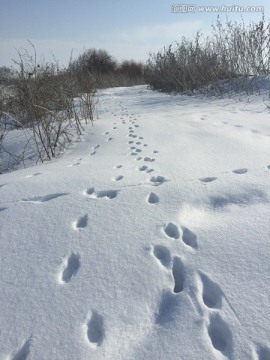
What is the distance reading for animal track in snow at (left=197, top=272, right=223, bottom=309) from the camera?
1.34 metres

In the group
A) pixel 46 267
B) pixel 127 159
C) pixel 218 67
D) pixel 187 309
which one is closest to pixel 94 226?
pixel 46 267

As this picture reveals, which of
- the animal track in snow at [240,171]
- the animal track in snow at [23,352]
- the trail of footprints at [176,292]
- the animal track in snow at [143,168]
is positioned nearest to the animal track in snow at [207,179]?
the animal track in snow at [240,171]

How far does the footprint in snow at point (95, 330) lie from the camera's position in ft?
3.94

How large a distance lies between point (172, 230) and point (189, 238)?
12 cm

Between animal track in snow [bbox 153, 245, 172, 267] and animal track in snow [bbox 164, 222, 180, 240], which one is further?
animal track in snow [bbox 164, 222, 180, 240]

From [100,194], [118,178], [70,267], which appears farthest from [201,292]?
[118,178]

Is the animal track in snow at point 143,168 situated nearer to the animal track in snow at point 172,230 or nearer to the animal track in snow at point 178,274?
the animal track in snow at point 172,230

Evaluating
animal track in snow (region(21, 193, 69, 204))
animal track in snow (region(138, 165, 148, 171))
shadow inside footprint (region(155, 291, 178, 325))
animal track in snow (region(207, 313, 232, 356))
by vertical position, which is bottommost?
animal track in snow (region(207, 313, 232, 356))

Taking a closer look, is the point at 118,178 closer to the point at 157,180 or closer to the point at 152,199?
the point at 157,180

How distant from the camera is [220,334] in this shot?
48.2 inches

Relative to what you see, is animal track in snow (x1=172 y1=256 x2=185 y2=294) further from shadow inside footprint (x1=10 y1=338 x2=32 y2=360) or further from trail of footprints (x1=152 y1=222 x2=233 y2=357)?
shadow inside footprint (x1=10 y1=338 x2=32 y2=360)

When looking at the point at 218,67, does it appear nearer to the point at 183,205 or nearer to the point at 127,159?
the point at 127,159

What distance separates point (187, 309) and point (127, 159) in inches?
79.3

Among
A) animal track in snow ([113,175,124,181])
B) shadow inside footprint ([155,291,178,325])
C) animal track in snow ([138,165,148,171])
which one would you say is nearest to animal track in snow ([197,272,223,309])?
shadow inside footprint ([155,291,178,325])
